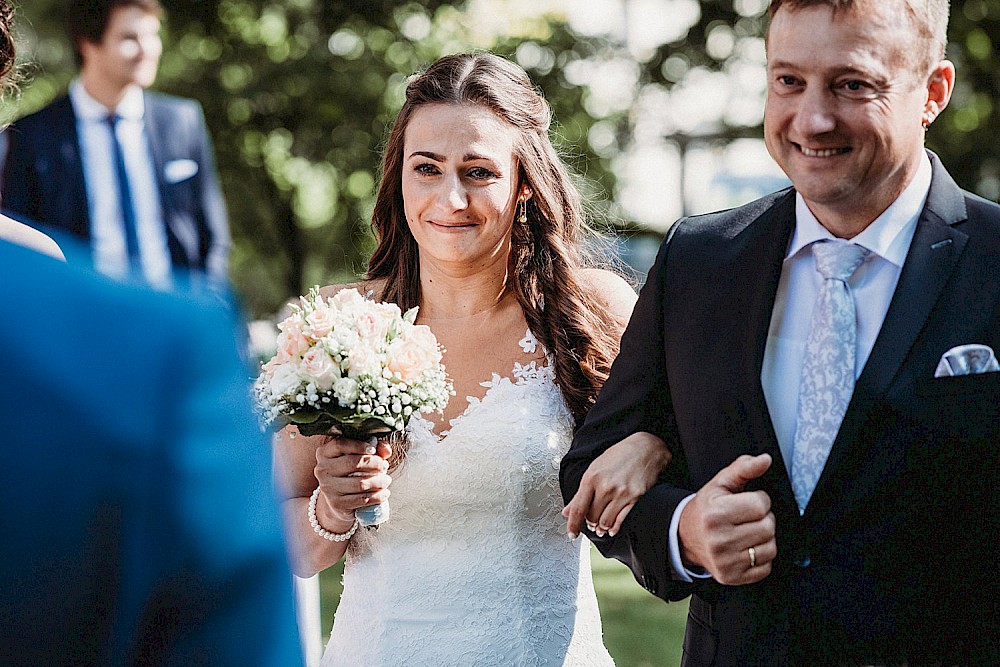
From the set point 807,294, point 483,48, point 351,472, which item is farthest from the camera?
point 483,48

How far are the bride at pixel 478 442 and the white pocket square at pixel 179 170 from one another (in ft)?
9.00

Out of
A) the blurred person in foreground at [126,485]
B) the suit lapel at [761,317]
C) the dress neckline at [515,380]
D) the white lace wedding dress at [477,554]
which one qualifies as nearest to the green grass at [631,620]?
the white lace wedding dress at [477,554]

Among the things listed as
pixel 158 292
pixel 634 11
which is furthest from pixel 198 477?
pixel 634 11

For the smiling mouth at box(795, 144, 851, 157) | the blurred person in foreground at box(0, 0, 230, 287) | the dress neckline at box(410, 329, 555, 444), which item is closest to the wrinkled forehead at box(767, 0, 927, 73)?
the smiling mouth at box(795, 144, 851, 157)

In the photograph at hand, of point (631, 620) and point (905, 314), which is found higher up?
point (905, 314)

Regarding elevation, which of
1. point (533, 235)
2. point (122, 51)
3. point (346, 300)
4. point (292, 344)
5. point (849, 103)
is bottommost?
point (292, 344)

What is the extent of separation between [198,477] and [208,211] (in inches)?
229

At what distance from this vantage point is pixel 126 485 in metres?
0.85

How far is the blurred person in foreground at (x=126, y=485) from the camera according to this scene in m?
0.85

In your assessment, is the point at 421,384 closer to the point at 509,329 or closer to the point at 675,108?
the point at 509,329

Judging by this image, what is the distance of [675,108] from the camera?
17.8 metres

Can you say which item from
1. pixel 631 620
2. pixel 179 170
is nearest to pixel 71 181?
pixel 179 170

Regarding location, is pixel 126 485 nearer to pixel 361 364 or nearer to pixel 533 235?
pixel 361 364

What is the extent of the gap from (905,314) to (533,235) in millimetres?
1906
